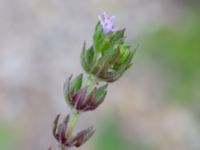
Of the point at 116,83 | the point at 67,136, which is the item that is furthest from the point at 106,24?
the point at 116,83

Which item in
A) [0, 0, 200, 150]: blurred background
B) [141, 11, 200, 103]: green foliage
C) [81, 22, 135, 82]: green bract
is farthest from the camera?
[141, 11, 200, 103]: green foliage

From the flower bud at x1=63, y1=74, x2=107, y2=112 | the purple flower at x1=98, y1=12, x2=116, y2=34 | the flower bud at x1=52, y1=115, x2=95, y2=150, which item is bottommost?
the flower bud at x1=52, y1=115, x2=95, y2=150

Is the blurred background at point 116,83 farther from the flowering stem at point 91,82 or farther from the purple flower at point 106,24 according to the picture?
the flowering stem at point 91,82

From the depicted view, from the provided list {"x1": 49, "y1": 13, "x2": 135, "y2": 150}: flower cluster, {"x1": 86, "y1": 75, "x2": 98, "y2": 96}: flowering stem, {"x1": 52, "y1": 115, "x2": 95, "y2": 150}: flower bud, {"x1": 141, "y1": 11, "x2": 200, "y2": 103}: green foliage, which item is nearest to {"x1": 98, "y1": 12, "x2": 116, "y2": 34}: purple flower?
{"x1": 49, "y1": 13, "x2": 135, "y2": 150}: flower cluster

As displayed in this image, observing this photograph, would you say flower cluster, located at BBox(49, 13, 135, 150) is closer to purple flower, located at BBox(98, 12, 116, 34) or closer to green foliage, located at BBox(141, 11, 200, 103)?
purple flower, located at BBox(98, 12, 116, 34)

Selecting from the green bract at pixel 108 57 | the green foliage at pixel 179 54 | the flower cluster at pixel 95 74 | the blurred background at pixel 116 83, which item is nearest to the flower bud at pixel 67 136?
the flower cluster at pixel 95 74

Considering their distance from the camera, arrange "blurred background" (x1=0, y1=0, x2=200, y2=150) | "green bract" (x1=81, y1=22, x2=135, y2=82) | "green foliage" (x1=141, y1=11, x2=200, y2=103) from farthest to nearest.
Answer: "green foliage" (x1=141, y1=11, x2=200, y2=103) → "blurred background" (x1=0, y1=0, x2=200, y2=150) → "green bract" (x1=81, y1=22, x2=135, y2=82)

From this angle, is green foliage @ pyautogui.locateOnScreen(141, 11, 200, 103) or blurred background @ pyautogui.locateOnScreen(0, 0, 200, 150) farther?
green foliage @ pyautogui.locateOnScreen(141, 11, 200, 103)
